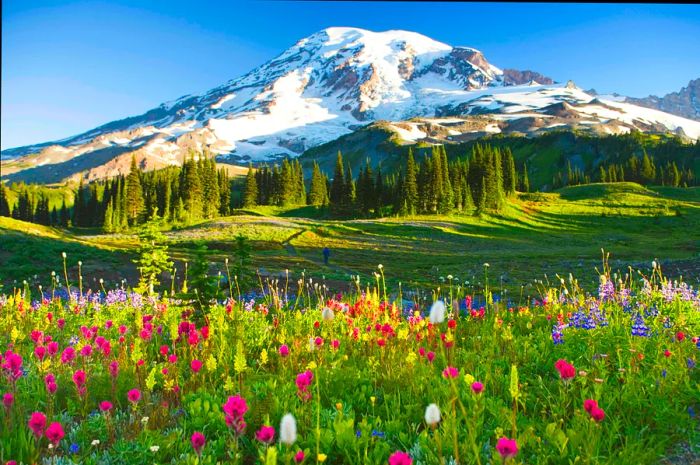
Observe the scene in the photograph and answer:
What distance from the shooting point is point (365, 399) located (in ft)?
14.4

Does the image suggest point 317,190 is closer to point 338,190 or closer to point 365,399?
point 338,190

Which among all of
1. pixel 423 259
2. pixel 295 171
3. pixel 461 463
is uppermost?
pixel 295 171

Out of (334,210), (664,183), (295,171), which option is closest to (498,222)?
(334,210)

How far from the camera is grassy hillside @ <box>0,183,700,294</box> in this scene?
23766 mm

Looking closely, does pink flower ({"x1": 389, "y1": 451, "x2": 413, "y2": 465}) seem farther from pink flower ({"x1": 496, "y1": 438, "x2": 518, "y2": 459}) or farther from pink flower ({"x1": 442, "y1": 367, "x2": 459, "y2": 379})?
pink flower ({"x1": 442, "y1": 367, "x2": 459, "y2": 379})

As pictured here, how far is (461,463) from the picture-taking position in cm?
327

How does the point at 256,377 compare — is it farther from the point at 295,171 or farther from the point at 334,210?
the point at 295,171

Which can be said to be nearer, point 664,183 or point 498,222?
point 498,222

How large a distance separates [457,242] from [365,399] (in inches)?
1966

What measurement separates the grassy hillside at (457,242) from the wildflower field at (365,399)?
6.68 m

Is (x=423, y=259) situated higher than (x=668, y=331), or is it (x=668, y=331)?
(x=668, y=331)

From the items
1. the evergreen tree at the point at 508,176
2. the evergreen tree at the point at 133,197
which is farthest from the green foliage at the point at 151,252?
the evergreen tree at the point at 508,176

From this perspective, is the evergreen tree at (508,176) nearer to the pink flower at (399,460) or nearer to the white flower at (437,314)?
the white flower at (437,314)

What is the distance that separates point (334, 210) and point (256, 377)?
97597 mm
